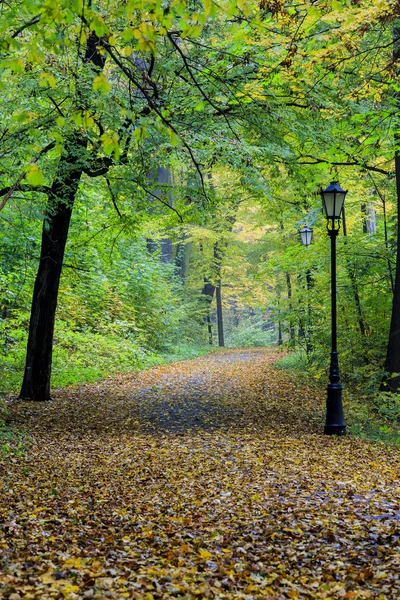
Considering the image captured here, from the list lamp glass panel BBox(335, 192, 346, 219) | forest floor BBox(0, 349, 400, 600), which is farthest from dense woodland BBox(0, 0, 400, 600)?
lamp glass panel BBox(335, 192, 346, 219)

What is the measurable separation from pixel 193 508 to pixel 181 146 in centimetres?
501

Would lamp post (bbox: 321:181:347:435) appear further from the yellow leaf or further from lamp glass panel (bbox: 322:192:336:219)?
the yellow leaf

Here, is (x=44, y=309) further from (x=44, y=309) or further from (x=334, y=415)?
(x=334, y=415)

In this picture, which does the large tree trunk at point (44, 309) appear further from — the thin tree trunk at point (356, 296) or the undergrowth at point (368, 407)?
the thin tree trunk at point (356, 296)

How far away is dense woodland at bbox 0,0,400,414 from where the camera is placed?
15.1 ft

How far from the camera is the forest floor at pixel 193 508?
356 cm

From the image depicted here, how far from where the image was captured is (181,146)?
8117 millimetres

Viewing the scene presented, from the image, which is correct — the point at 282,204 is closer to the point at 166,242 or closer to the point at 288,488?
the point at 288,488

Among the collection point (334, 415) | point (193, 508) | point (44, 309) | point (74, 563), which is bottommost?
point (193, 508)

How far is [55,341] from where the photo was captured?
50.1 ft

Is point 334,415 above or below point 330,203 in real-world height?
below

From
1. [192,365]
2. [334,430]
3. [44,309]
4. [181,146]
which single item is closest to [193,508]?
[334,430]

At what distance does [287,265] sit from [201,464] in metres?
7.37

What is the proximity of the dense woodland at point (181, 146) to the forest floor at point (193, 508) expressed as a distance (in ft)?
7.60
